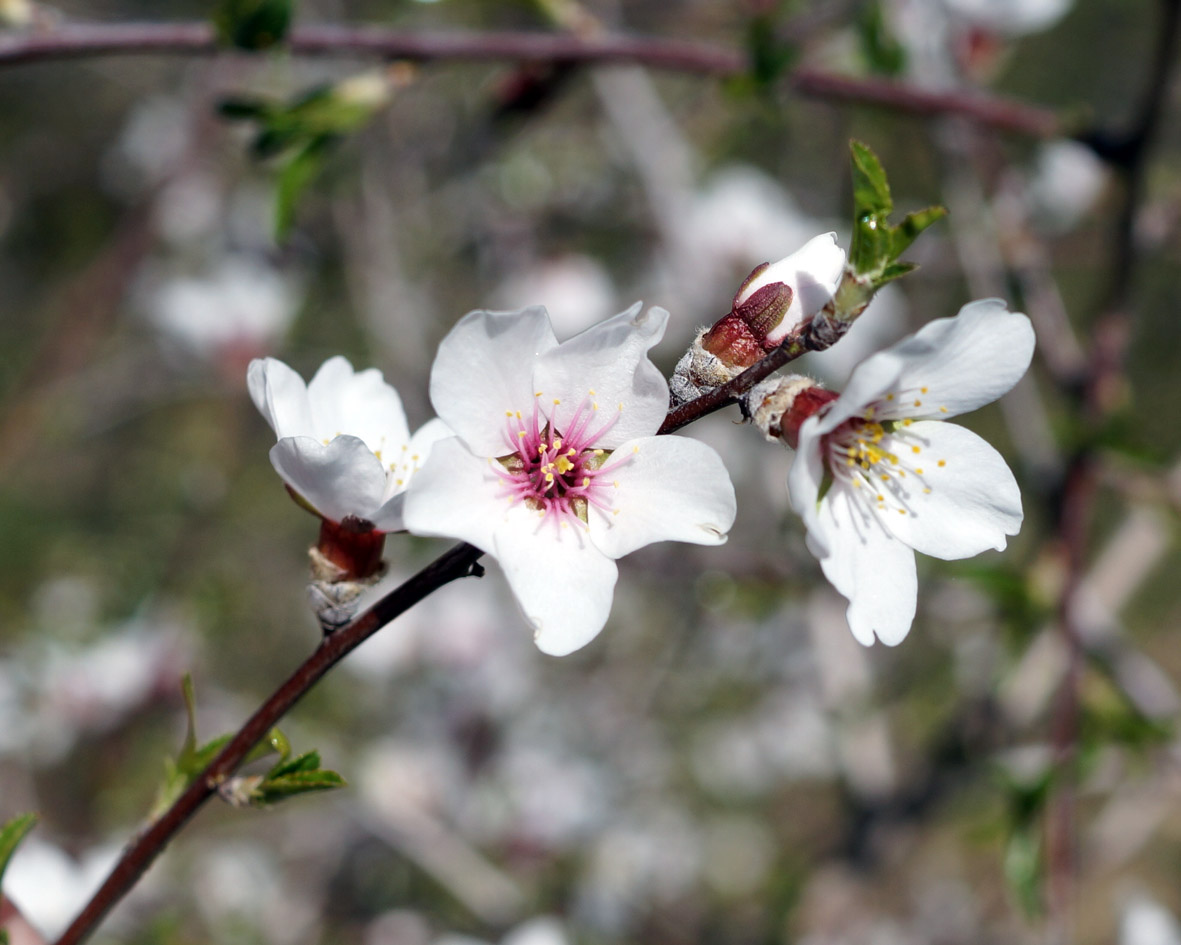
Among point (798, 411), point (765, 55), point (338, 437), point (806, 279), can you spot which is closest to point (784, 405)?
point (798, 411)

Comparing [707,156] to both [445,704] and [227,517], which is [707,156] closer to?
[445,704]

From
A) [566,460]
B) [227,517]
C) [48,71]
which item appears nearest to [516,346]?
[566,460]

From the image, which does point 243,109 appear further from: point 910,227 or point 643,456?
point 910,227

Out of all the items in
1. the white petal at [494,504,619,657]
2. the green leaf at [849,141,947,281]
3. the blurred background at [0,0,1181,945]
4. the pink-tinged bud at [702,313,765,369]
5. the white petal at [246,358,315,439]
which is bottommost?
the blurred background at [0,0,1181,945]

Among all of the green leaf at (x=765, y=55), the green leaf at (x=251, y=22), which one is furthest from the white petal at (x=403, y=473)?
the green leaf at (x=765, y=55)

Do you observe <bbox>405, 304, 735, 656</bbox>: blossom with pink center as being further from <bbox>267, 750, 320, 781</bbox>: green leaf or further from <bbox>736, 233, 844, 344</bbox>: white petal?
<bbox>267, 750, 320, 781</bbox>: green leaf

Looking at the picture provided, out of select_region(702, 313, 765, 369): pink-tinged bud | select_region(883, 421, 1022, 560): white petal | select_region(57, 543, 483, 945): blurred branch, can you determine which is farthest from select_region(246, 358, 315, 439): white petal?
select_region(883, 421, 1022, 560): white petal
